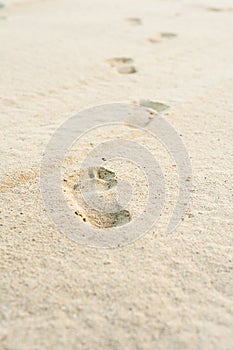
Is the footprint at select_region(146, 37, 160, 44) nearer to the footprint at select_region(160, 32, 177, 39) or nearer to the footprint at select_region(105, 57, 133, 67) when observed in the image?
the footprint at select_region(160, 32, 177, 39)

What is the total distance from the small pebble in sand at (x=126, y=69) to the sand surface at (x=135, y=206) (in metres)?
0.02

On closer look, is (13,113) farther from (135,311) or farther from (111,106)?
(135,311)

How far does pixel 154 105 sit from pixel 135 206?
99 cm

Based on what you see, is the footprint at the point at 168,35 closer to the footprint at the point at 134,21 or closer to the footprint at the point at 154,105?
the footprint at the point at 134,21

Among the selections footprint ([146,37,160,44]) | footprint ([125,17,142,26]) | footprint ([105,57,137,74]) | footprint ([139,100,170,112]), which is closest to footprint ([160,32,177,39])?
footprint ([146,37,160,44])

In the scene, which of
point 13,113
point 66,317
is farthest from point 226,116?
point 66,317

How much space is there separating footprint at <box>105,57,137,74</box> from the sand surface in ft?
0.11

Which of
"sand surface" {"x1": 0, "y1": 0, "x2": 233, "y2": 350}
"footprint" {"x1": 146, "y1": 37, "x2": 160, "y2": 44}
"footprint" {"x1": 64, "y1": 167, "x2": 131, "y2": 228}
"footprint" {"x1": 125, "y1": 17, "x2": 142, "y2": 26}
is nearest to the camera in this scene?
"sand surface" {"x1": 0, "y1": 0, "x2": 233, "y2": 350}

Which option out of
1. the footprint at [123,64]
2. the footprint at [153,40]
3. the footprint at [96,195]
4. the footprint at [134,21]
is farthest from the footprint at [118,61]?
the footprint at [96,195]

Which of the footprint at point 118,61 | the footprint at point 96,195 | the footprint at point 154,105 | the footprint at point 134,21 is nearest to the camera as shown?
the footprint at point 96,195

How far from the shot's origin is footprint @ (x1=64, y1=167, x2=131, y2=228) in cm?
172

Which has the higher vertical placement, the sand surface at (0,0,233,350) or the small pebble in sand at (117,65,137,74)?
the small pebble in sand at (117,65,137,74)

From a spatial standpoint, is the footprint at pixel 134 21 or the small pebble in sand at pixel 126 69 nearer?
the small pebble in sand at pixel 126 69

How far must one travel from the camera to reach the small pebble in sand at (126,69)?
307 cm
